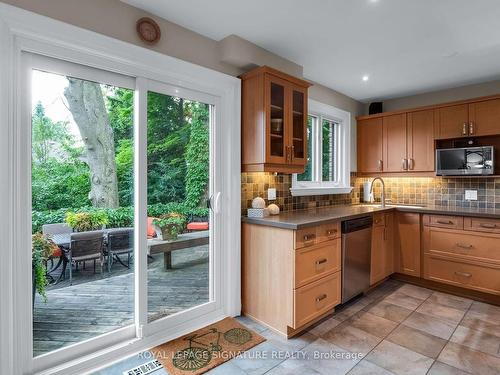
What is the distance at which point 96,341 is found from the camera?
195 centimetres

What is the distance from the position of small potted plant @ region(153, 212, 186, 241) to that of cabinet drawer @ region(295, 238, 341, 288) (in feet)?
3.24

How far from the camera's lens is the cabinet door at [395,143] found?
384 centimetres

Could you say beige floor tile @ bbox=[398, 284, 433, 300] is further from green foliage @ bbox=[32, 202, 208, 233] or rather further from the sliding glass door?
green foliage @ bbox=[32, 202, 208, 233]

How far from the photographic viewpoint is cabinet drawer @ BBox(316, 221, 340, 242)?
7.97ft

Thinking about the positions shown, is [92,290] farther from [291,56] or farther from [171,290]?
[291,56]

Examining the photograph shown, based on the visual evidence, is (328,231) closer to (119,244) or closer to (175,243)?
(175,243)

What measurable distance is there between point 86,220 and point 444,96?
169 inches

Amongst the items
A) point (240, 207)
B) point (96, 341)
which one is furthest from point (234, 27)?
point (96, 341)

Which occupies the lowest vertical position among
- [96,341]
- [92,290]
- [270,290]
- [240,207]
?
[96,341]

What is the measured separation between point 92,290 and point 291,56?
8.71ft

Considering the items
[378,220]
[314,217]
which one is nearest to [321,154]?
[378,220]

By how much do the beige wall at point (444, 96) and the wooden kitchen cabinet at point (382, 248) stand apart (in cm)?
164

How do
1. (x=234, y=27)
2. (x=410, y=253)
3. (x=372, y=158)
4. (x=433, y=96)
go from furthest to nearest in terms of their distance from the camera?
(x=372, y=158)
(x=433, y=96)
(x=410, y=253)
(x=234, y=27)

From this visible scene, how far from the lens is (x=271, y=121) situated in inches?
103
